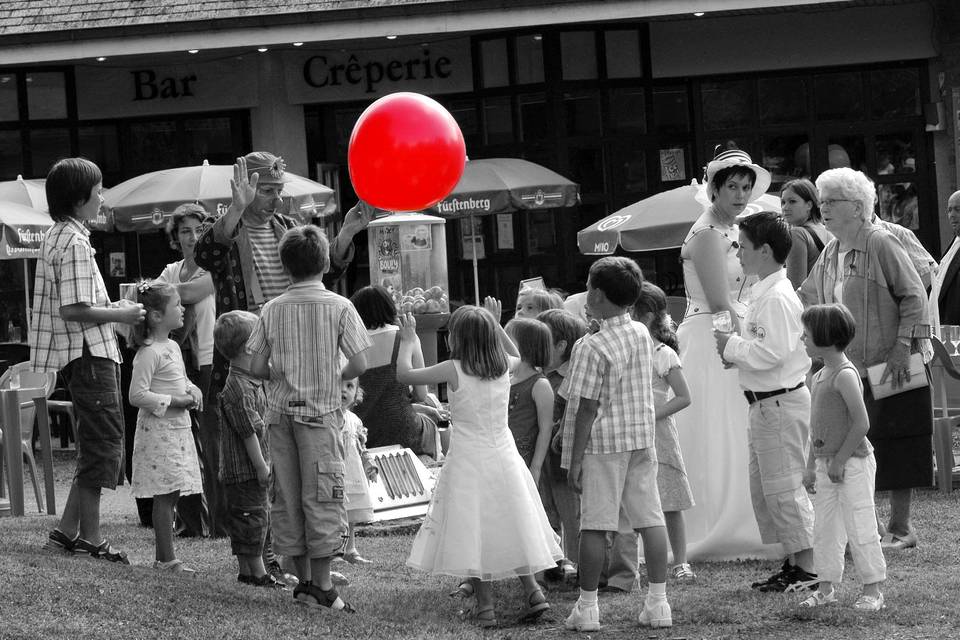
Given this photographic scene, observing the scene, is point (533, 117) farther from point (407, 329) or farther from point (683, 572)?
point (407, 329)

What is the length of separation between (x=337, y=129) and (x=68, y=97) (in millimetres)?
3556

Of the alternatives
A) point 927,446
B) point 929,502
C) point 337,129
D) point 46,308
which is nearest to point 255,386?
point 46,308

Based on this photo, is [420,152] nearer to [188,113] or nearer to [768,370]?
[768,370]

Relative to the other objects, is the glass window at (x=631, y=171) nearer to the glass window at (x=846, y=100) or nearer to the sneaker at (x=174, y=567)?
the glass window at (x=846, y=100)

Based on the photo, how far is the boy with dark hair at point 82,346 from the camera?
22.0 feet

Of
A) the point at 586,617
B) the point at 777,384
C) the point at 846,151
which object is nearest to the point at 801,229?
the point at 777,384

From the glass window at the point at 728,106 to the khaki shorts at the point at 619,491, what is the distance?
12.6 metres

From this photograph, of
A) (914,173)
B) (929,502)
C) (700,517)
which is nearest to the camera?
(700,517)

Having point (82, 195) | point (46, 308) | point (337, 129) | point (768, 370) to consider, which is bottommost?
point (768, 370)

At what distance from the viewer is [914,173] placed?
59.3ft

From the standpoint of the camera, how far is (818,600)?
618 centimetres

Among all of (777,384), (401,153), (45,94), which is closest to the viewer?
(777,384)

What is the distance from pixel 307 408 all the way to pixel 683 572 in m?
2.14

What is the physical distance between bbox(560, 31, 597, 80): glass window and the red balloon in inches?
371
